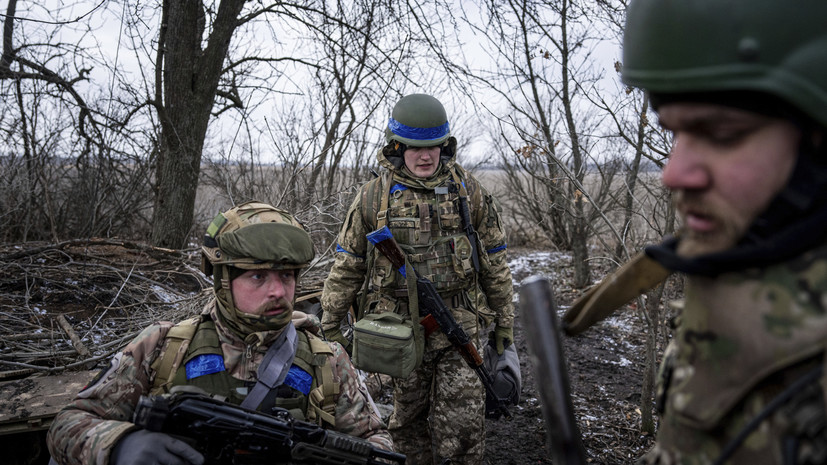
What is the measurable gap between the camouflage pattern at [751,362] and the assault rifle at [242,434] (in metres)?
1.26

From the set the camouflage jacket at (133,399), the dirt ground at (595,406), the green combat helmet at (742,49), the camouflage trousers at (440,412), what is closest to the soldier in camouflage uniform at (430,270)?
the camouflage trousers at (440,412)

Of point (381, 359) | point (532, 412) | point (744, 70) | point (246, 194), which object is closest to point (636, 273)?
point (744, 70)

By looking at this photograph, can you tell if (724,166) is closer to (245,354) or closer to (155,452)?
(155,452)

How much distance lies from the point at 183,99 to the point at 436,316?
527 centimetres

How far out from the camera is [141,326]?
4449mm

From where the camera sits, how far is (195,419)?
1.81 m

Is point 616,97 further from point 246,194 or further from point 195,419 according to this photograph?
point 246,194

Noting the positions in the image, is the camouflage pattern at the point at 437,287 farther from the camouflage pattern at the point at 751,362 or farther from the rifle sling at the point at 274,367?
the camouflage pattern at the point at 751,362

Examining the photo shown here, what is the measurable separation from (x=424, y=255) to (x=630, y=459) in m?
1.99

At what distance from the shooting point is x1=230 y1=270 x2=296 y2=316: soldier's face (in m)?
2.20

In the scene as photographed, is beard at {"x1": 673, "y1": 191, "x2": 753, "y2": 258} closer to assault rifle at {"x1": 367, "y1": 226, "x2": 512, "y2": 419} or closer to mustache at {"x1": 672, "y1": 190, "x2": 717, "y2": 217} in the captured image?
mustache at {"x1": 672, "y1": 190, "x2": 717, "y2": 217}

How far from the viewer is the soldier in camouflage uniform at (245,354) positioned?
2.10 metres

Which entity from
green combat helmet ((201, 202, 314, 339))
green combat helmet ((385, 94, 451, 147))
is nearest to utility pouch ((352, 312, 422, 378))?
green combat helmet ((201, 202, 314, 339))

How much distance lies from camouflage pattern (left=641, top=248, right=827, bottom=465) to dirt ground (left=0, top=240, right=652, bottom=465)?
315 centimetres
